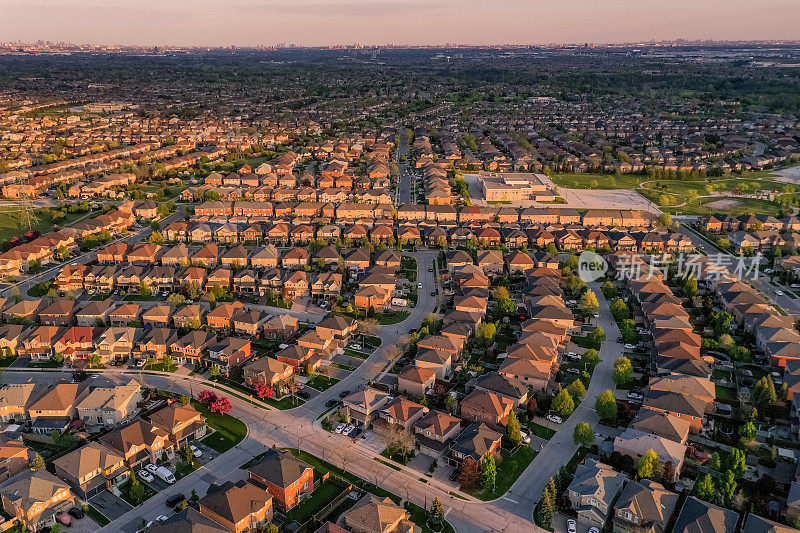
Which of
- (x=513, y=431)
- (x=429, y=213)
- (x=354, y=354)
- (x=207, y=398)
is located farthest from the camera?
(x=429, y=213)

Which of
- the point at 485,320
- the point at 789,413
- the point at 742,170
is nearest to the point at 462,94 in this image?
the point at 742,170

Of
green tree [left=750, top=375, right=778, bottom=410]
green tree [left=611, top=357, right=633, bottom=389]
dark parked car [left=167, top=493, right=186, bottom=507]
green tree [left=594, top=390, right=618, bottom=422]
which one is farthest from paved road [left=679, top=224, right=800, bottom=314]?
dark parked car [left=167, top=493, right=186, bottom=507]

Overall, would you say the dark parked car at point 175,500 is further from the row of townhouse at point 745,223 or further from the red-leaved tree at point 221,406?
the row of townhouse at point 745,223

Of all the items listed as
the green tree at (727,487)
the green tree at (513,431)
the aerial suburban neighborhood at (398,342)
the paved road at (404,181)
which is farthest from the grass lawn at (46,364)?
the paved road at (404,181)

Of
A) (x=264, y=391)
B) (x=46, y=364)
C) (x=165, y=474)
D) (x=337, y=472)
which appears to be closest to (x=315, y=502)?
(x=337, y=472)

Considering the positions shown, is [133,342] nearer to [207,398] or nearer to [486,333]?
[207,398]

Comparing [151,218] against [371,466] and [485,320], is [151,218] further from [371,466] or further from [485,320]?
[371,466]
